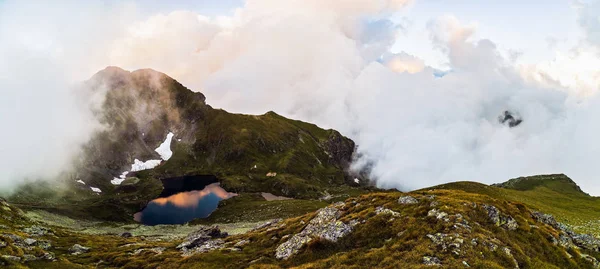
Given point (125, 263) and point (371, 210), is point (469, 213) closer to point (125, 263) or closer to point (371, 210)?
point (371, 210)

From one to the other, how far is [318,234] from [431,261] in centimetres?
2202

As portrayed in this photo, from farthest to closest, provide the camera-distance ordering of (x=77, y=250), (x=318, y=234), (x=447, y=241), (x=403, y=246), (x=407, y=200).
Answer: (x=77, y=250) → (x=407, y=200) → (x=318, y=234) → (x=403, y=246) → (x=447, y=241)

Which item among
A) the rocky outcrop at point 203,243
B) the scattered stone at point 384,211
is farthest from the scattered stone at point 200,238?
the scattered stone at point 384,211

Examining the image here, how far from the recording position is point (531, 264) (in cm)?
3831

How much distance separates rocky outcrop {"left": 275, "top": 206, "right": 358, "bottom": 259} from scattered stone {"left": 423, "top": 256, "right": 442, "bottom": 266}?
16.6m

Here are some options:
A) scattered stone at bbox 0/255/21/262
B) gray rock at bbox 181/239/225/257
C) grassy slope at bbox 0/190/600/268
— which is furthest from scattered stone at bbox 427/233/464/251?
scattered stone at bbox 0/255/21/262

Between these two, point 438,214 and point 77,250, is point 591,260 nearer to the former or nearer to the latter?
point 438,214

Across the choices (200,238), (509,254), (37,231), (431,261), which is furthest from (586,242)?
(37,231)

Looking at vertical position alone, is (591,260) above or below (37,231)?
below

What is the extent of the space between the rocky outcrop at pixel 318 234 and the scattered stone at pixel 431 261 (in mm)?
16604

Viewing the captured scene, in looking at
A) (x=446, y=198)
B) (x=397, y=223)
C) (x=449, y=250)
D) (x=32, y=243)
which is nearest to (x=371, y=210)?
(x=397, y=223)

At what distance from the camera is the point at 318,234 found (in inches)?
2190

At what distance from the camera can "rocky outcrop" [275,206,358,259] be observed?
2093 inches

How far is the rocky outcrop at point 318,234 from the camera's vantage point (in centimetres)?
5316
